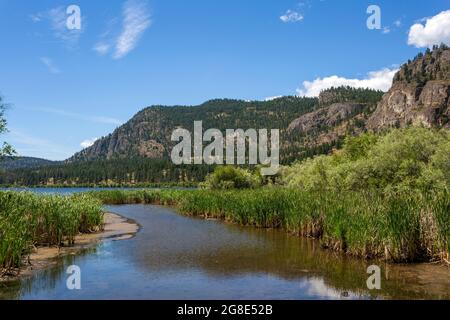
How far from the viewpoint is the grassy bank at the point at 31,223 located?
47.7 ft

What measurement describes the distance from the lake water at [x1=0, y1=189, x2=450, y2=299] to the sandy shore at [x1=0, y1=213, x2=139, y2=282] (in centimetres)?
56

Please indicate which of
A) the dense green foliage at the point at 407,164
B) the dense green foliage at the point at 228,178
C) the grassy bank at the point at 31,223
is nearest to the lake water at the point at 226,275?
the grassy bank at the point at 31,223

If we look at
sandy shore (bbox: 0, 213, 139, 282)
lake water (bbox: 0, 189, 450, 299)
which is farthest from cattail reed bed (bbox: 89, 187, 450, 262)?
sandy shore (bbox: 0, 213, 139, 282)

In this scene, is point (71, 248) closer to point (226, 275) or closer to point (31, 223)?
point (31, 223)

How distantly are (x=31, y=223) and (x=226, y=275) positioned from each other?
9.44 meters

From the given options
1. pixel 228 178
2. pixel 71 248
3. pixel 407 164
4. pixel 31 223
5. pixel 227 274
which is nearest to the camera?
pixel 227 274

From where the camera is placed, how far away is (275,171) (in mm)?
73438

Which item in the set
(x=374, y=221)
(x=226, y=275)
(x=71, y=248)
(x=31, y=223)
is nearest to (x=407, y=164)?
(x=374, y=221)

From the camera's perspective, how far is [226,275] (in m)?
15.8

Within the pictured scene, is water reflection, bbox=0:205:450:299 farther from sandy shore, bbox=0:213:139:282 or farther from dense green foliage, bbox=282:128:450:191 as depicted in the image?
dense green foliage, bbox=282:128:450:191

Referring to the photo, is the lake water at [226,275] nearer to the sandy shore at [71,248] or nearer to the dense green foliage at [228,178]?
the sandy shore at [71,248]
